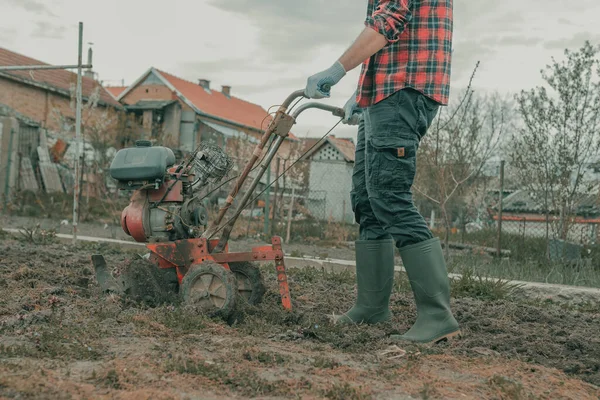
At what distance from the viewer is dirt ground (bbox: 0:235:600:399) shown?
2.52 m

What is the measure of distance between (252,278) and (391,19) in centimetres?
180

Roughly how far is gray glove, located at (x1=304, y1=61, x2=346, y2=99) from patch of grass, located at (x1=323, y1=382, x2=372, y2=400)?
1.68m

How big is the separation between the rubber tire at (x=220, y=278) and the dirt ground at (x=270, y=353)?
80 millimetres

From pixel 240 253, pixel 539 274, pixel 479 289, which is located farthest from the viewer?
pixel 539 274

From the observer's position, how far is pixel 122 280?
4270 millimetres

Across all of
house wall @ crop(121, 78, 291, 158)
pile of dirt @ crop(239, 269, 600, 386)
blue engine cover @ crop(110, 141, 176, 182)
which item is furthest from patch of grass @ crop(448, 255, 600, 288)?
house wall @ crop(121, 78, 291, 158)

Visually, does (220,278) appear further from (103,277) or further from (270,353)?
(103,277)

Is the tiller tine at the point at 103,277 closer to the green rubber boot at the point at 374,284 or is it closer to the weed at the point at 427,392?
the green rubber boot at the point at 374,284

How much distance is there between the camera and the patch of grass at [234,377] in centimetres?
251

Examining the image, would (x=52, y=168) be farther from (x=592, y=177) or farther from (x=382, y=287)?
(x=382, y=287)

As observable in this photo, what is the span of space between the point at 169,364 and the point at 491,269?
5360mm

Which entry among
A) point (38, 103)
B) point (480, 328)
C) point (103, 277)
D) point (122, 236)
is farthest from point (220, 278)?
point (38, 103)

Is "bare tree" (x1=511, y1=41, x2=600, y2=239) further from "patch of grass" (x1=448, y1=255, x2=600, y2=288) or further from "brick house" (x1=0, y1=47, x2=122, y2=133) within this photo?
"brick house" (x1=0, y1=47, x2=122, y2=133)

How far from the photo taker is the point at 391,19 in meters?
3.54
